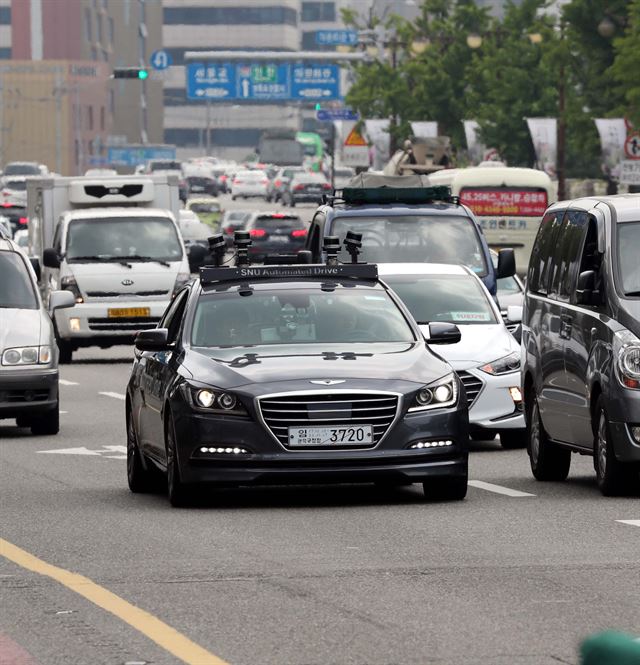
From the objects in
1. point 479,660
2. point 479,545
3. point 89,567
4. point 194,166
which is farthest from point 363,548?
point 194,166

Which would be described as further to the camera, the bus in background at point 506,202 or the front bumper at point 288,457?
the bus in background at point 506,202

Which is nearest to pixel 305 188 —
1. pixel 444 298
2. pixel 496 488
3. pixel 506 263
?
pixel 506 263

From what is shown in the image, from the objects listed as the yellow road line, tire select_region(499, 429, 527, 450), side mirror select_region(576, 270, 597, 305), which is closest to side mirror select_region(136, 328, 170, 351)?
side mirror select_region(576, 270, 597, 305)

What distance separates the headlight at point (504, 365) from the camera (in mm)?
18188

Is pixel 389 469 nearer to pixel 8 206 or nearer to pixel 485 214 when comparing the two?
pixel 485 214

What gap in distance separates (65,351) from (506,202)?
1791 cm

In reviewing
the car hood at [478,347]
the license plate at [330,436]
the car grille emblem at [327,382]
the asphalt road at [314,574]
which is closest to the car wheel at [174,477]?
the asphalt road at [314,574]

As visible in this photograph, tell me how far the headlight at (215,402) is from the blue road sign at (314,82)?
344 ft

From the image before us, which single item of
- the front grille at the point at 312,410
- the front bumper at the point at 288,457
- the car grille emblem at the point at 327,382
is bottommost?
the front bumper at the point at 288,457

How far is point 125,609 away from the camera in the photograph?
9.13 m

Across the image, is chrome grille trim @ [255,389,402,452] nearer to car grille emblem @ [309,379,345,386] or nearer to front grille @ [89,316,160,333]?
car grille emblem @ [309,379,345,386]

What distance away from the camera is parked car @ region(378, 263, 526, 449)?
18.1 metres

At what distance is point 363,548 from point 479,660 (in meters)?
3.29

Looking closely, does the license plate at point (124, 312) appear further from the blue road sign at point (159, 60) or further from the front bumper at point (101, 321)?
the blue road sign at point (159, 60)
